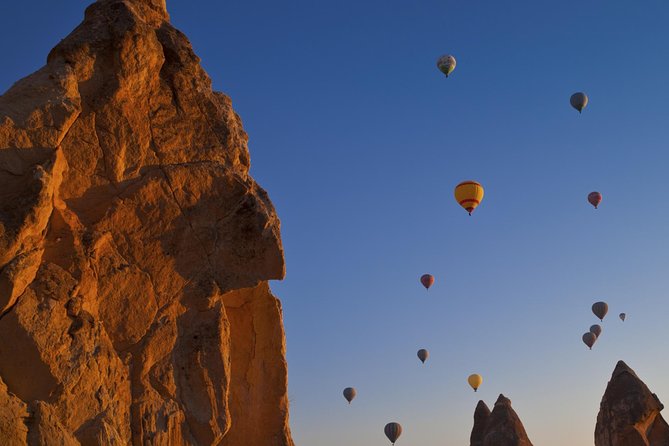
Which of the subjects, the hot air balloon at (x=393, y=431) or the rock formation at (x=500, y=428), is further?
the hot air balloon at (x=393, y=431)

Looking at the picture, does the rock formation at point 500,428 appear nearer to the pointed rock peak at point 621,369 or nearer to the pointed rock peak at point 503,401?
the pointed rock peak at point 503,401

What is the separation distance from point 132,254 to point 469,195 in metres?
32.6

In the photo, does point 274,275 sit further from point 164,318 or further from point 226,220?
point 164,318

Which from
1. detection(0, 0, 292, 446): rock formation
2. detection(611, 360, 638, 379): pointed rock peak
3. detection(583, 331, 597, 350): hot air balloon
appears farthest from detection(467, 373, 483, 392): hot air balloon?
detection(0, 0, 292, 446): rock formation

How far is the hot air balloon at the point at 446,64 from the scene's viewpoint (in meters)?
46.8

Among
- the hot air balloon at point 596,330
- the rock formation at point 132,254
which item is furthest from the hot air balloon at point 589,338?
the rock formation at point 132,254

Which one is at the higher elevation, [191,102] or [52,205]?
[191,102]

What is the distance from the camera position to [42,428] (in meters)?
8.56

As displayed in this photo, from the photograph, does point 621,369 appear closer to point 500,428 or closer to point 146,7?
point 500,428

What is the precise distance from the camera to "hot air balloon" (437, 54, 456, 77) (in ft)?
153

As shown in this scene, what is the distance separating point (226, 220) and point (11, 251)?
325cm

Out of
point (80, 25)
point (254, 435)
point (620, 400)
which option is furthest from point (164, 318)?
point (620, 400)

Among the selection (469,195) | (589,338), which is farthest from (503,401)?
(589,338)

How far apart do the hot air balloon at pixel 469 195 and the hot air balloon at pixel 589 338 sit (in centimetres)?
1872
